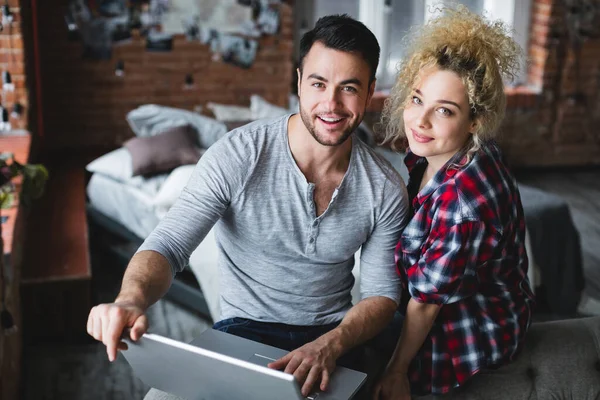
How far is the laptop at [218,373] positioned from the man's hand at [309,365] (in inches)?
0.9

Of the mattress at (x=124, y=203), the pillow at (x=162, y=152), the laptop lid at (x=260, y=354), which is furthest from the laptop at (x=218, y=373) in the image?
the pillow at (x=162, y=152)

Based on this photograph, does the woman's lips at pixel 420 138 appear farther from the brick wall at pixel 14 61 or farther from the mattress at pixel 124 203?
the brick wall at pixel 14 61

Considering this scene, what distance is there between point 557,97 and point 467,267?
164 inches

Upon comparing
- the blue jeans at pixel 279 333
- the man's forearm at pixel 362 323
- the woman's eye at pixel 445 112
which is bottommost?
the blue jeans at pixel 279 333

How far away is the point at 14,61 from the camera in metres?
3.74

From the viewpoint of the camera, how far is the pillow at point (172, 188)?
3438mm

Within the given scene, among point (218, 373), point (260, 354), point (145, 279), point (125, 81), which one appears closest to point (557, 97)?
point (125, 81)

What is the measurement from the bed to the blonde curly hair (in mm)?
1105

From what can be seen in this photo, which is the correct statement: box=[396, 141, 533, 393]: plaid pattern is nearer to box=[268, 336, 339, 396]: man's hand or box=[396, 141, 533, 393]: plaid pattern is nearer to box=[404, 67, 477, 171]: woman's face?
box=[404, 67, 477, 171]: woman's face

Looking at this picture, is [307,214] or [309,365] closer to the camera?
[309,365]

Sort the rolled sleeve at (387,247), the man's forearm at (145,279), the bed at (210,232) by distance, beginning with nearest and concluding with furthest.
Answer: the man's forearm at (145,279)
the rolled sleeve at (387,247)
the bed at (210,232)

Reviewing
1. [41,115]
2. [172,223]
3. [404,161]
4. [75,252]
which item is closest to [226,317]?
[172,223]

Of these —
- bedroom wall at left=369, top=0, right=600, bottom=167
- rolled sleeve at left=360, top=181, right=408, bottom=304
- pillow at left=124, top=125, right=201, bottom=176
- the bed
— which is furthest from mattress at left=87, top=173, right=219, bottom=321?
bedroom wall at left=369, top=0, right=600, bottom=167

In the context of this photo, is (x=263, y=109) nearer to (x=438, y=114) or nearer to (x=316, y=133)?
(x=316, y=133)
